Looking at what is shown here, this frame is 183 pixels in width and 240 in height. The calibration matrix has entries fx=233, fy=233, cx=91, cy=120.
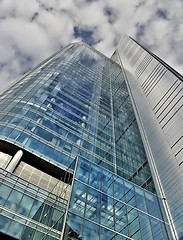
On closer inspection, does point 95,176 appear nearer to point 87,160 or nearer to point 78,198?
point 87,160

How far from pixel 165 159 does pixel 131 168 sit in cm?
534

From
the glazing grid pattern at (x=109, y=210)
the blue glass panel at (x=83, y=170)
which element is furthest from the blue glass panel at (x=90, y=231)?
the blue glass panel at (x=83, y=170)

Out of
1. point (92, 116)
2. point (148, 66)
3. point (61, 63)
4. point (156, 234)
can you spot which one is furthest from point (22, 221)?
point (148, 66)

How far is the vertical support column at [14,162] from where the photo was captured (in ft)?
68.3

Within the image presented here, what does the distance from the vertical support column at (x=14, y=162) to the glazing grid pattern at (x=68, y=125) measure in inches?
37.4

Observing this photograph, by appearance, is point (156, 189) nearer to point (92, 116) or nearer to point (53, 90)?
point (92, 116)

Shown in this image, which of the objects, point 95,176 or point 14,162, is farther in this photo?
point 14,162

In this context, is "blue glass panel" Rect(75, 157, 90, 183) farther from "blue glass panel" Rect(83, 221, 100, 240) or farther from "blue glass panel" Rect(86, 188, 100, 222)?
"blue glass panel" Rect(83, 221, 100, 240)

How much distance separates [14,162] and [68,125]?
10.9m

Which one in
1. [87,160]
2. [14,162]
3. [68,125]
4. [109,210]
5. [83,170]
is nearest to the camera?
[109,210]

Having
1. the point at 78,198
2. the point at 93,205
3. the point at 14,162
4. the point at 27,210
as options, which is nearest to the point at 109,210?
the point at 93,205

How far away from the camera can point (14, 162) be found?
21.3 m

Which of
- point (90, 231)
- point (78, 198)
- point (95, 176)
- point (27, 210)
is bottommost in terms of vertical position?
point (27, 210)

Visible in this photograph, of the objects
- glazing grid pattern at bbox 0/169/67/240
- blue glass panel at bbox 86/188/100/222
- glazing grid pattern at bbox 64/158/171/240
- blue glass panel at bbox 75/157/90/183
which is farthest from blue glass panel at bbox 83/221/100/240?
blue glass panel at bbox 75/157/90/183
